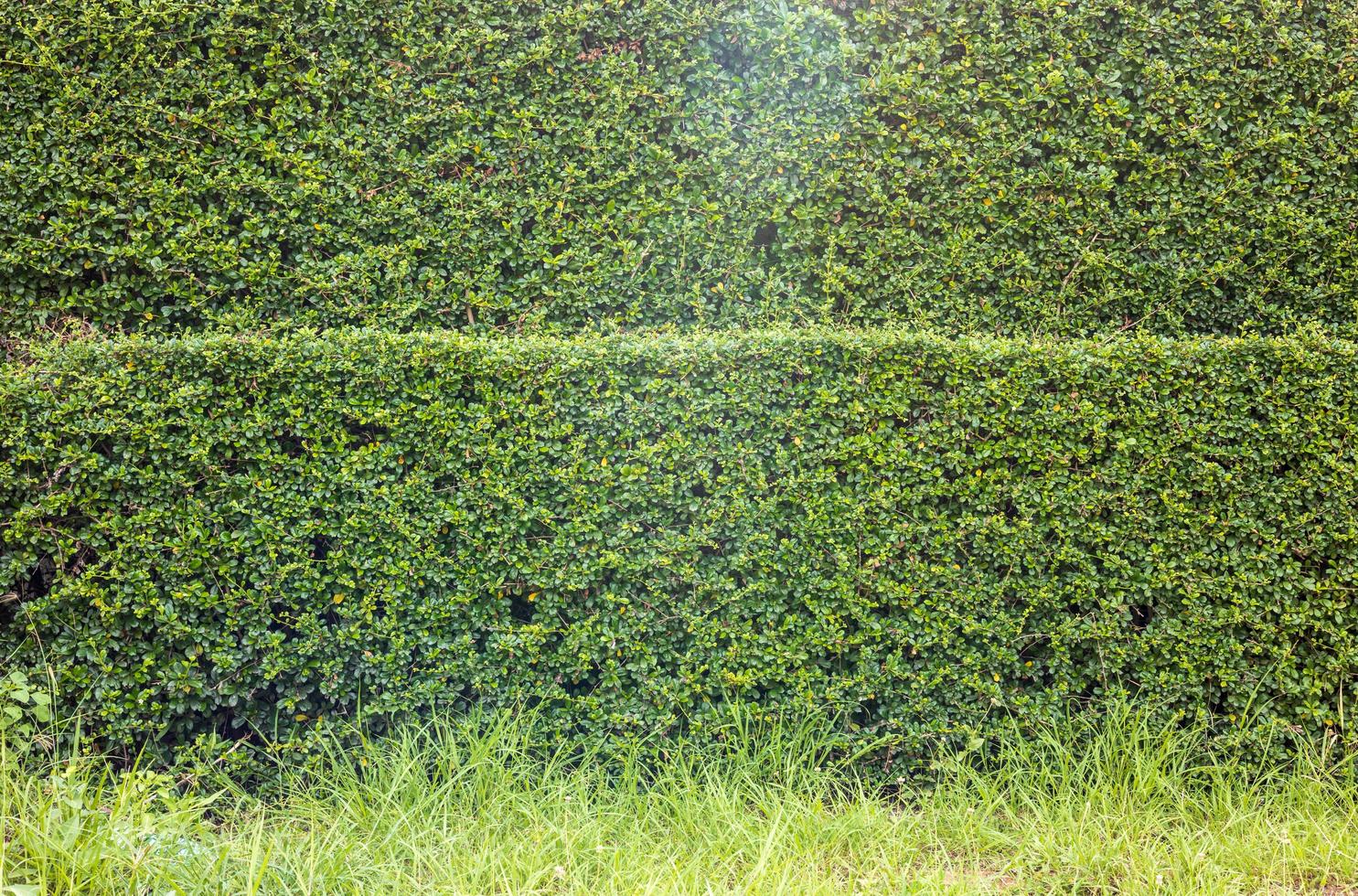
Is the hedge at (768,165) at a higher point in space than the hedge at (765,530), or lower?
higher

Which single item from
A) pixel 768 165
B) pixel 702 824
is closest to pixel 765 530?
pixel 702 824

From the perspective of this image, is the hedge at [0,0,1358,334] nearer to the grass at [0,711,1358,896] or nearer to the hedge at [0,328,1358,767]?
the hedge at [0,328,1358,767]

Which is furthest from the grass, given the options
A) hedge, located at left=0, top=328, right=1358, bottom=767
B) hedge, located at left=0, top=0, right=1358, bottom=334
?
hedge, located at left=0, top=0, right=1358, bottom=334

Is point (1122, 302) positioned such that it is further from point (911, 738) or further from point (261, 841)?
point (261, 841)

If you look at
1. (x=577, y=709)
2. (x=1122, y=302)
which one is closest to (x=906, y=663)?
(x=577, y=709)

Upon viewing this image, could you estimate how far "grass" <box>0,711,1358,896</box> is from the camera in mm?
2695

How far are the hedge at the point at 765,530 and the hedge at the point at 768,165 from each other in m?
0.67

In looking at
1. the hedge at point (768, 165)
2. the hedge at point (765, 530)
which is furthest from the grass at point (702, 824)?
the hedge at point (768, 165)

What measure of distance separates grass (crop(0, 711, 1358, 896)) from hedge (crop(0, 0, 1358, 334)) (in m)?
2.05

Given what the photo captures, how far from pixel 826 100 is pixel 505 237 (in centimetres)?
178

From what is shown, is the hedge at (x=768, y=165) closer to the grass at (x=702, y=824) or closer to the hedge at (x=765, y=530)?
the hedge at (x=765, y=530)

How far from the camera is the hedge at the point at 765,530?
3.42 metres

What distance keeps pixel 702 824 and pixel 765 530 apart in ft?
3.95

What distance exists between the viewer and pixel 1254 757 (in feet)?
11.7
